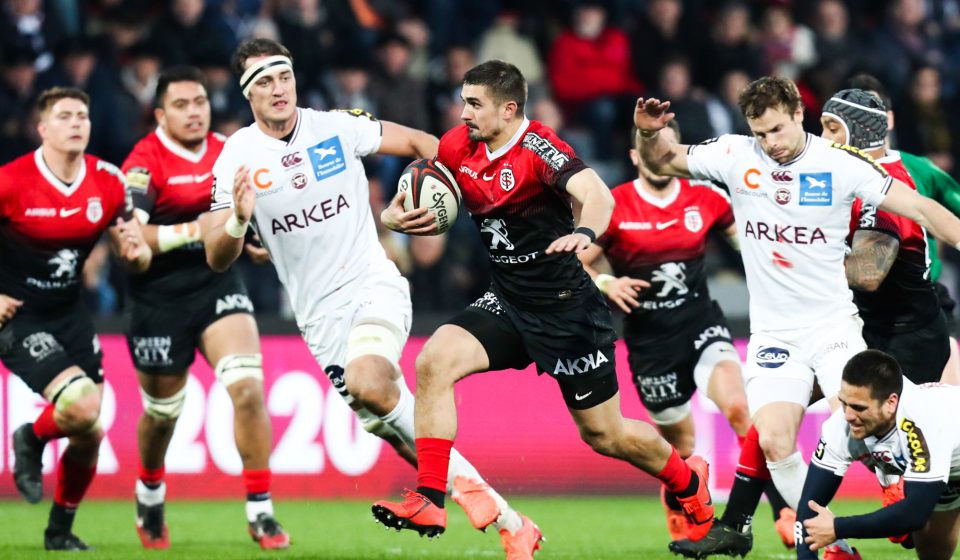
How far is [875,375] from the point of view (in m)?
7.42

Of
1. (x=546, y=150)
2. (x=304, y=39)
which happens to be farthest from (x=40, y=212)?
(x=304, y=39)

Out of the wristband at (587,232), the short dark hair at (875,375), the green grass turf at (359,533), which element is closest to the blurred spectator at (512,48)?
the green grass turf at (359,533)

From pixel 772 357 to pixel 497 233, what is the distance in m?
1.76

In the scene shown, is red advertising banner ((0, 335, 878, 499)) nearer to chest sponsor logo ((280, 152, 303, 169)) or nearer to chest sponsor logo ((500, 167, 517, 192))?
chest sponsor logo ((280, 152, 303, 169))

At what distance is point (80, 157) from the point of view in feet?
34.2

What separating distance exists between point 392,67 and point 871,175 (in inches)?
337

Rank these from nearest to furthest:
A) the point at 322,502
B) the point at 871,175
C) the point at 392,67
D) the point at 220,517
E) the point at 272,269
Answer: the point at 871,175 → the point at 220,517 → the point at 322,502 → the point at 272,269 → the point at 392,67

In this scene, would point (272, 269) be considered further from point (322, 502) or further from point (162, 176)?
point (162, 176)

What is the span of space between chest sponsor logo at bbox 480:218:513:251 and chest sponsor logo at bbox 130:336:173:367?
3.24 meters

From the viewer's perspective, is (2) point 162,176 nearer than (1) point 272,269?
Yes

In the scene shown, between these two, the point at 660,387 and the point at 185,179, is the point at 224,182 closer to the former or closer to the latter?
the point at 185,179

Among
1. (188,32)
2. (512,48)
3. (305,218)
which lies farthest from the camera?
(512,48)

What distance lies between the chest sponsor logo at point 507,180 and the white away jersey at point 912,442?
2.05 meters

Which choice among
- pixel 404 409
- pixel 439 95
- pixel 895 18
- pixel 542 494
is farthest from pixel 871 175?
pixel 895 18
